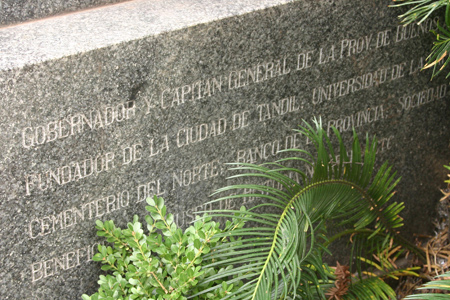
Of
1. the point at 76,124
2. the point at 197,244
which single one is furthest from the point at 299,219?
the point at 76,124

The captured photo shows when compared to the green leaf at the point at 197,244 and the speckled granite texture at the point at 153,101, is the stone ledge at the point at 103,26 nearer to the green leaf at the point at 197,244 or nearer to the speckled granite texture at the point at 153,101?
the speckled granite texture at the point at 153,101

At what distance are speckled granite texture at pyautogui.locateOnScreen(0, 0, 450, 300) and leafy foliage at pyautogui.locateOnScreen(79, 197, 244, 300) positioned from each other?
15 cm

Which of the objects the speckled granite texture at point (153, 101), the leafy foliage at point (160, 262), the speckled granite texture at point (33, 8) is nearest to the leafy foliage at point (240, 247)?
the leafy foliage at point (160, 262)

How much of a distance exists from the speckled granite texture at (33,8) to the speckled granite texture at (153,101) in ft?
0.15

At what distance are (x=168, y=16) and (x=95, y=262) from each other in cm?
86

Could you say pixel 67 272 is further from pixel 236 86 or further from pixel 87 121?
pixel 236 86

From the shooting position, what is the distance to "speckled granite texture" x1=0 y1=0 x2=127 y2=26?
5.99ft

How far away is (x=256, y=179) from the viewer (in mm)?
2229

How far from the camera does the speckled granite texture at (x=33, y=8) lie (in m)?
1.82

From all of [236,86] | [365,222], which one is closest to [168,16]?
[236,86]

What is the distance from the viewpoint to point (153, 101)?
1858 millimetres

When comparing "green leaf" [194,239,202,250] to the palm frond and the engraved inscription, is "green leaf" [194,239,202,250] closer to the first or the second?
the palm frond

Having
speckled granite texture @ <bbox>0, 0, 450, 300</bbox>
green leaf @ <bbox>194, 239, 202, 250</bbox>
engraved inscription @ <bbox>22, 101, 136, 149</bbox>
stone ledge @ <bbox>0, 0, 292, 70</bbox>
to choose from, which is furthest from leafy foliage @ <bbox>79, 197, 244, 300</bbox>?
stone ledge @ <bbox>0, 0, 292, 70</bbox>

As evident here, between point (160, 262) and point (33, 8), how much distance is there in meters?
0.92
